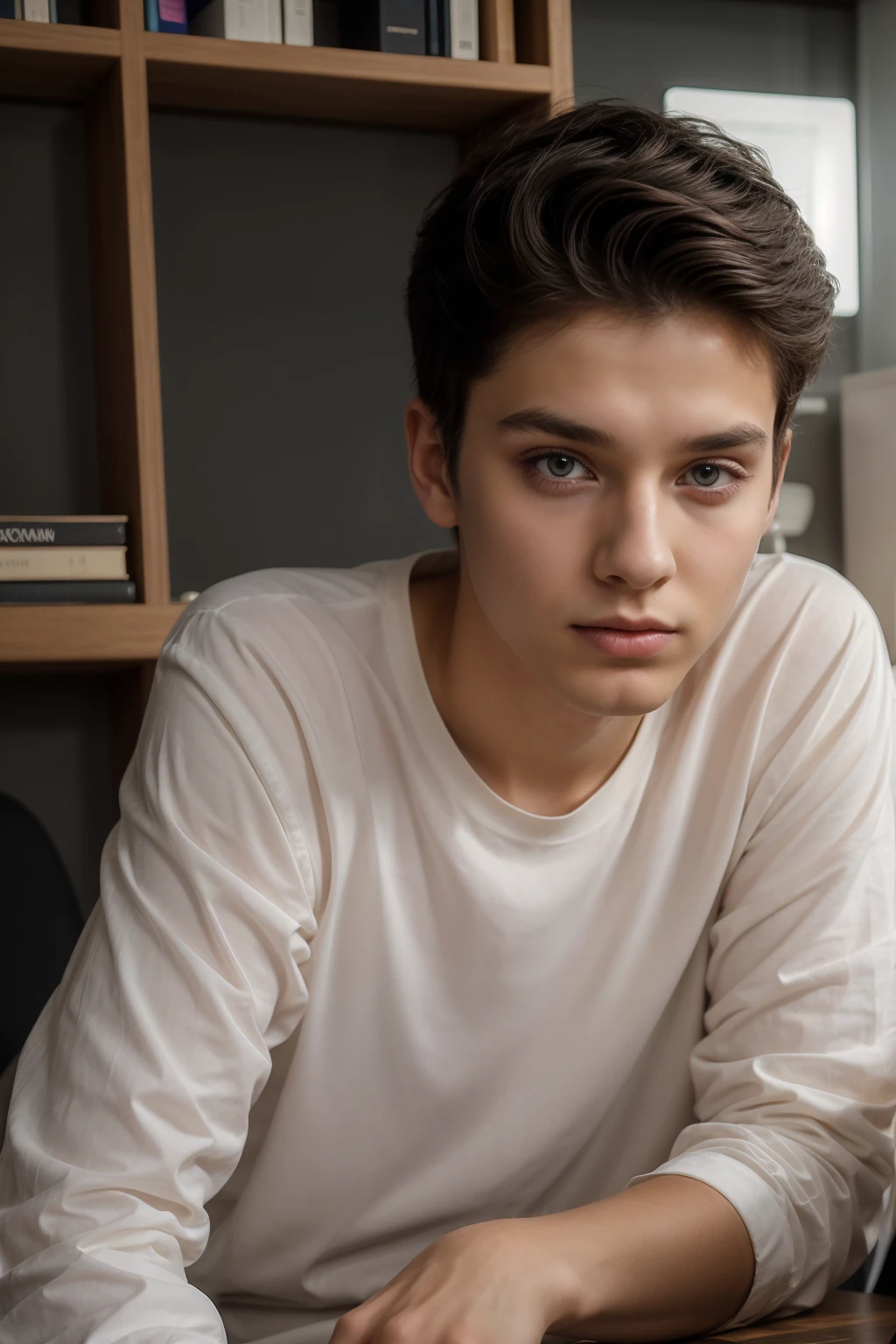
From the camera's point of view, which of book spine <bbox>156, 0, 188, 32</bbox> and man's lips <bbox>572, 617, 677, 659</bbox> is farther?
book spine <bbox>156, 0, 188, 32</bbox>

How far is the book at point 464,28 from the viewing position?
2.50 meters

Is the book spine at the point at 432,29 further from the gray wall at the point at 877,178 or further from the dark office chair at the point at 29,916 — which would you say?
the dark office chair at the point at 29,916

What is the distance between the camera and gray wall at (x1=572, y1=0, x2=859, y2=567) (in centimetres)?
297

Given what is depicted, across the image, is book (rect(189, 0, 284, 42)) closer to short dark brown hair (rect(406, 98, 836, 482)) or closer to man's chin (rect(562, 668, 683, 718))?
short dark brown hair (rect(406, 98, 836, 482))

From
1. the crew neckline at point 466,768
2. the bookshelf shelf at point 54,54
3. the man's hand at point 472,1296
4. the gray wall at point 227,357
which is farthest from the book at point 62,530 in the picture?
the man's hand at point 472,1296

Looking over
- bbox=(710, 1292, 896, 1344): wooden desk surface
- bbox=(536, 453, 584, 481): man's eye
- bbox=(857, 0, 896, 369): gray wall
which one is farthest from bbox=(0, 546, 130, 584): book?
bbox=(857, 0, 896, 369): gray wall

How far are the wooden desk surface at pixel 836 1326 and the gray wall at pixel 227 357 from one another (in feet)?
6.18

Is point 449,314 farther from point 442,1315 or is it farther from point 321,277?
point 321,277

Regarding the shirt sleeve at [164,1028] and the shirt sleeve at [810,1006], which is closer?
the shirt sleeve at [164,1028]

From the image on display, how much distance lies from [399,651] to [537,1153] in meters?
0.45

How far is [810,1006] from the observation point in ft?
3.81

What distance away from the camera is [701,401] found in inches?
42.0

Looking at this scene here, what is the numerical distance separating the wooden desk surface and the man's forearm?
0.10ft

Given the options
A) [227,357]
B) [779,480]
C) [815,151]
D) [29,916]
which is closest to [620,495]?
[779,480]
